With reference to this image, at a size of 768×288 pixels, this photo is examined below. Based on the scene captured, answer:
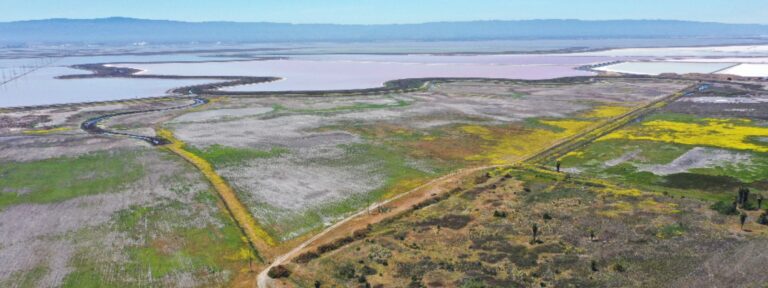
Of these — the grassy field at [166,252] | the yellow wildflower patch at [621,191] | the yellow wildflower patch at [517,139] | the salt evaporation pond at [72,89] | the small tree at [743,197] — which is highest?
the salt evaporation pond at [72,89]

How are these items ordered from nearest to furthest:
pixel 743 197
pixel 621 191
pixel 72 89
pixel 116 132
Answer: pixel 743 197
pixel 621 191
pixel 116 132
pixel 72 89

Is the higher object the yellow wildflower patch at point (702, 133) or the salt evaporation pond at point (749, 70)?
the salt evaporation pond at point (749, 70)

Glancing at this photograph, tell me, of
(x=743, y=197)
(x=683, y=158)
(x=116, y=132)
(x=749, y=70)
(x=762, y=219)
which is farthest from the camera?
(x=749, y=70)

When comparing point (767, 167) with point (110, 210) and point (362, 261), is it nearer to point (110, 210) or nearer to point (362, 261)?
point (362, 261)

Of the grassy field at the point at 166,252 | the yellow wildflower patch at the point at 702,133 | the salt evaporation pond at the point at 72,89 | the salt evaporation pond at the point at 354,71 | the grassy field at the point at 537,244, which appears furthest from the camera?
the salt evaporation pond at the point at 354,71

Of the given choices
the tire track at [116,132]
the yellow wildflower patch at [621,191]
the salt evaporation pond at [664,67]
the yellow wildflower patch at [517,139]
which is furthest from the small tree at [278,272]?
the salt evaporation pond at [664,67]

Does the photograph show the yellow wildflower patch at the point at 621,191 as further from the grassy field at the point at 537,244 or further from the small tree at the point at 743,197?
the small tree at the point at 743,197

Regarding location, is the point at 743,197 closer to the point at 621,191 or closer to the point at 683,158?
the point at 621,191

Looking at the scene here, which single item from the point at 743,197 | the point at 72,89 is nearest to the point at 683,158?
the point at 743,197

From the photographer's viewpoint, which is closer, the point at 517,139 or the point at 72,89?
the point at 517,139
